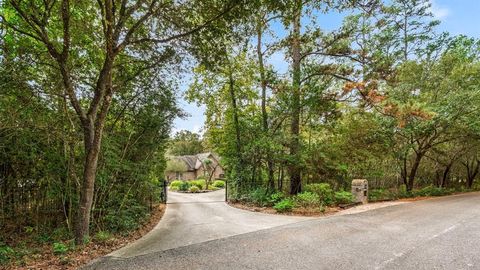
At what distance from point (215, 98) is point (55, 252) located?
8684 mm

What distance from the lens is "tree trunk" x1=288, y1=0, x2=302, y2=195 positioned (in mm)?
8953

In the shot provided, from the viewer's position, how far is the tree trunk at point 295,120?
29.4ft

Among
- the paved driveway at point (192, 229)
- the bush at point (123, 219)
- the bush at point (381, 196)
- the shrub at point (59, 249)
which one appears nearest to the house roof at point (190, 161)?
the paved driveway at point (192, 229)

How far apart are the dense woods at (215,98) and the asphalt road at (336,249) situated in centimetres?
215

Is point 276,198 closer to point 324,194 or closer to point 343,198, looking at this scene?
point 324,194

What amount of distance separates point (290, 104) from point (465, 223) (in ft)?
18.5

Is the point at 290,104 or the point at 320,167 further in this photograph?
the point at 320,167

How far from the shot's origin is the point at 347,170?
1007 cm

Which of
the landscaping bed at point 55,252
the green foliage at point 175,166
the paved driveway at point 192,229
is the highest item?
the green foliage at point 175,166

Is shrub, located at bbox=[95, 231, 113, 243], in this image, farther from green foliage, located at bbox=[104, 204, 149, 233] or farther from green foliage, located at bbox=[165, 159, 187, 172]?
green foliage, located at bbox=[165, 159, 187, 172]

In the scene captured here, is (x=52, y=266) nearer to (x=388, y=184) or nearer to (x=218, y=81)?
(x=218, y=81)

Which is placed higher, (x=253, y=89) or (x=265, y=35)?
(x=265, y=35)

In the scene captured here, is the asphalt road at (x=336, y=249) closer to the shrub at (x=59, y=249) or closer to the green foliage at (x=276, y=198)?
the shrub at (x=59, y=249)

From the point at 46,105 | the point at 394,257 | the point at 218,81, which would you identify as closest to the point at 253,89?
the point at 218,81
